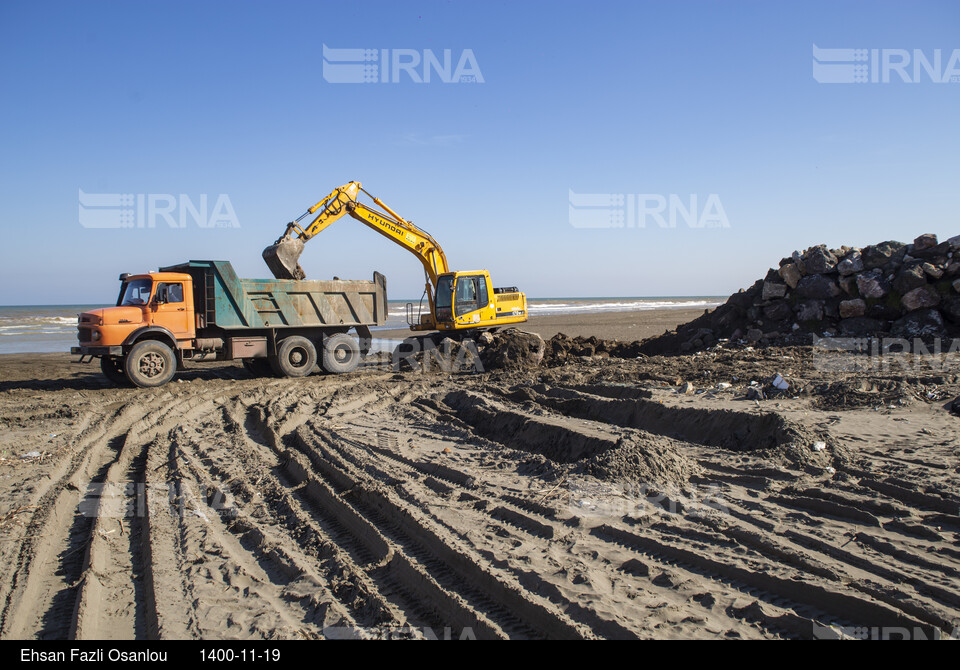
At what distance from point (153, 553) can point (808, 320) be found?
45.4ft

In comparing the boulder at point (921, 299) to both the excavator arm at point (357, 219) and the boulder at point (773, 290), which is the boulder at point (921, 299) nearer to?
the boulder at point (773, 290)

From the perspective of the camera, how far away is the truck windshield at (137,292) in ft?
40.1

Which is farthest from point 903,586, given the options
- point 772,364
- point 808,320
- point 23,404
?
point 23,404

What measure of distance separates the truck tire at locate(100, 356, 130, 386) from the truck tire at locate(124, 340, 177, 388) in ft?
1.36

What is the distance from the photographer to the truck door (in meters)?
12.3

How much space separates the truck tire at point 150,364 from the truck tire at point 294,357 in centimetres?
225

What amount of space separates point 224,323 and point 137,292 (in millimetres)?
1790

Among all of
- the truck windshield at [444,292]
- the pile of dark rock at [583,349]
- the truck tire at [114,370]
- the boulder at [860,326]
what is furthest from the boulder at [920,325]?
the truck tire at [114,370]

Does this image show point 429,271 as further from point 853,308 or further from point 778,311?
point 853,308

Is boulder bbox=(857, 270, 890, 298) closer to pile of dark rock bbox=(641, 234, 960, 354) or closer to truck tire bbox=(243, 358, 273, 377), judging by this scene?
pile of dark rock bbox=(641, 234, 960, 354)

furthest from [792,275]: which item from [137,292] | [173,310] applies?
[137,292]

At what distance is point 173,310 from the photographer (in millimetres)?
12438

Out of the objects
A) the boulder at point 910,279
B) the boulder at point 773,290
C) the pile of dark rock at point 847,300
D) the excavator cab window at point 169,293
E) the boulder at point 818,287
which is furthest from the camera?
the boulder at point 773,290

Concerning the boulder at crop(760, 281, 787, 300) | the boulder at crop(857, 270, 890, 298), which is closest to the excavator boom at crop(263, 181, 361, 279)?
the boulder at crop(760, 281, 787, 300)
